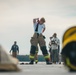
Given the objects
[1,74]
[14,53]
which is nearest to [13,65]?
[1,74]

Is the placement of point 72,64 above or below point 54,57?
below

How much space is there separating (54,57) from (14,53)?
6223mm

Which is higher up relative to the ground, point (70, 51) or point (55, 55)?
Answer: point (55, 55)

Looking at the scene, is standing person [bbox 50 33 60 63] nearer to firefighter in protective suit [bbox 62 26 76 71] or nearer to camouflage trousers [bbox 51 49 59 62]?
camouflage trousers [bbox 51 49 59 62]

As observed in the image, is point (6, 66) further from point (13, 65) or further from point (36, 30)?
point (36, 30)

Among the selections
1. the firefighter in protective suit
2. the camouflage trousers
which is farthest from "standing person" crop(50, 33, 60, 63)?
the firefighter in protective suit

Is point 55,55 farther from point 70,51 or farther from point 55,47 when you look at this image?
point 70,51

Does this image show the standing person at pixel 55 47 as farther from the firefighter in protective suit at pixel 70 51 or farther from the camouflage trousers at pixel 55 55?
the firefighter in protective suit at pixel 70 51

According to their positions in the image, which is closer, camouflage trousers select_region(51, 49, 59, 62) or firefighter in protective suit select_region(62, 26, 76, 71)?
firefighter in protective suit select_region(62, 26, 76, 71)

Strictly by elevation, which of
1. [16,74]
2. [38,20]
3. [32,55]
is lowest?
[16,74]

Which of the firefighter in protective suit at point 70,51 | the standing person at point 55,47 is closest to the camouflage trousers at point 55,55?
the standing person at point 55,47

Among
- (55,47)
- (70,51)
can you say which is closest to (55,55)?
(55,47)

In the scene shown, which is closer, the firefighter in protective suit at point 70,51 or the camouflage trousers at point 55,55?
the firefighter in protective suit at point 70,51

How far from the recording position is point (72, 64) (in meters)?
7.20
